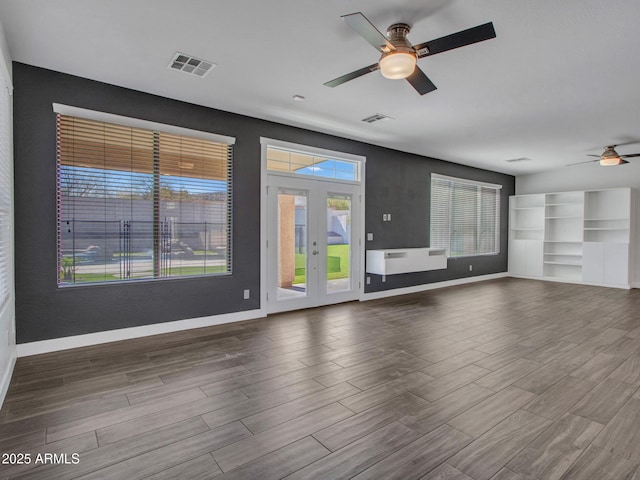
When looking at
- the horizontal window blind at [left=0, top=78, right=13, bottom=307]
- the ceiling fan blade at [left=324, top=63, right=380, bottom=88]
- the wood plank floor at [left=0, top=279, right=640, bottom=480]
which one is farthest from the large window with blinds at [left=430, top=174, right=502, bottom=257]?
the horizontal window blind at [left=0, top=78, right=13, bottom=307]

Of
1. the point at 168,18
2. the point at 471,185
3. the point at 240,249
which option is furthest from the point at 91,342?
the point at 471,185

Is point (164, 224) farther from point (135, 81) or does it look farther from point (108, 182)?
point (135, 81)

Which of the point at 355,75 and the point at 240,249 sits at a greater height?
the point at 355,75

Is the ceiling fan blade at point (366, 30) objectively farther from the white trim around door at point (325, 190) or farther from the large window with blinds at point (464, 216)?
the large window with blinds at point (464, 216)

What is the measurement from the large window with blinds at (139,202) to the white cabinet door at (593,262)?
26.5 ft

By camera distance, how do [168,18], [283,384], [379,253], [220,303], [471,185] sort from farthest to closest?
→ [471,185] → [379,253] → [220,303] → [283,384] → [168,18]

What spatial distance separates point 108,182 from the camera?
12.7ft

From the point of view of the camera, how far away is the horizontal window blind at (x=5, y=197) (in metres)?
2.81

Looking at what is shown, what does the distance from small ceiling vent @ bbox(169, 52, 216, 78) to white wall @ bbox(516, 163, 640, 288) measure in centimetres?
740

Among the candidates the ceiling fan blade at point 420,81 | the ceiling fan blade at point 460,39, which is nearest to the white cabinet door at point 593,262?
the ceiling fan blade at point 420,81

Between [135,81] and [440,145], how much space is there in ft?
16.4

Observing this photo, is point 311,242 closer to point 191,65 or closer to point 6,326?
point 191,65

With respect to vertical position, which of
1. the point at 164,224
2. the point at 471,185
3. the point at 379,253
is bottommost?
the point at 379,253

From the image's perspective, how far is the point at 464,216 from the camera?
27.8 ft
